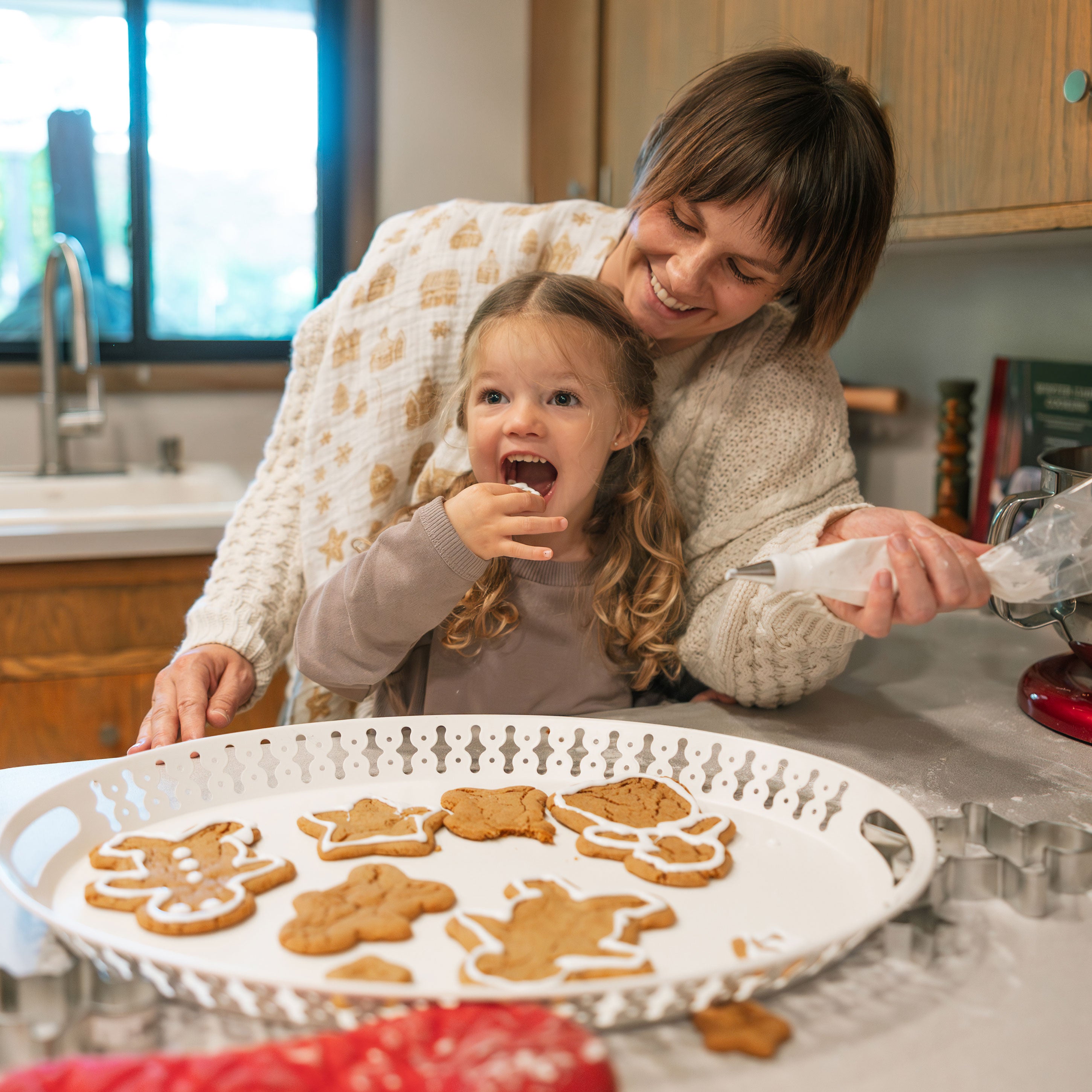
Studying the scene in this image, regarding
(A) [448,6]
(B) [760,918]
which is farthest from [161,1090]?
(A) [448,6]

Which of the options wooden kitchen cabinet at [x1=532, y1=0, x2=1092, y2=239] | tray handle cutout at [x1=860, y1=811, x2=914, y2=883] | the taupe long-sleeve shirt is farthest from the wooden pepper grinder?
tray handle cutout at [x1=860, y1=811, x2=914, y2=883]

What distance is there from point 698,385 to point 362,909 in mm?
753

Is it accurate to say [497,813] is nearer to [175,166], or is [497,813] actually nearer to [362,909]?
[362,909]

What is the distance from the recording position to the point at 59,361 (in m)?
2.15

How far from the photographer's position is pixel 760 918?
2.10 ft

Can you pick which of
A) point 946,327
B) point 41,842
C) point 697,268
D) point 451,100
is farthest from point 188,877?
point 451,100

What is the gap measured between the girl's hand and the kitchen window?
1.77 meters

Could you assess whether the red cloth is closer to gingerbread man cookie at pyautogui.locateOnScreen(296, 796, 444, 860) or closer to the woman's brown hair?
gingerbread man cookie at pyautogui.locateOnScreen(296, 796, 444, 860)

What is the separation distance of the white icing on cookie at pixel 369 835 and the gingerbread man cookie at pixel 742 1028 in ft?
0.84

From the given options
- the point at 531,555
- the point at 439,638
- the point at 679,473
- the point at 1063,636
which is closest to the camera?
the point at 531,555

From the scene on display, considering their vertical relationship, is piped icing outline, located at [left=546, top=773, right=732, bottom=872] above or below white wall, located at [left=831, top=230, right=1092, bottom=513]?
below

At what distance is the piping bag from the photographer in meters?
0.76

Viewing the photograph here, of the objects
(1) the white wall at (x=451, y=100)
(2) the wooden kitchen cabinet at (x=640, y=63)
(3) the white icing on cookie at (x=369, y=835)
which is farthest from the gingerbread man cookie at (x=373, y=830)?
(1) the white wall at (x=451, y=100)

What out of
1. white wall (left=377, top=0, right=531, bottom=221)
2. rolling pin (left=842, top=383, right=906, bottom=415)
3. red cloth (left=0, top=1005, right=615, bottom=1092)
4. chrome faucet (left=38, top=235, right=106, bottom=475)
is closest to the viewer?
red cloth (left=0, top=1005, right=615, bottom=1092)
